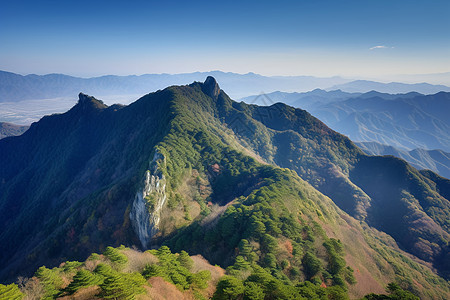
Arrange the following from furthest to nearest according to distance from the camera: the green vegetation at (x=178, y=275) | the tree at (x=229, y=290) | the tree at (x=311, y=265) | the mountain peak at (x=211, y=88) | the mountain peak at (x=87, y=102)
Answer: the mountain peak at (x=211, y=88), the mountain peak at (x=87, y=102), the tree at (x=311, y=265), the green vegetation at (x=178, y=275), the tree at (x=229, y=290)

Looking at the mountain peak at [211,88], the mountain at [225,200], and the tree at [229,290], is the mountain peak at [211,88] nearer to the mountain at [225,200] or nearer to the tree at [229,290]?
the mountain at [225,200]

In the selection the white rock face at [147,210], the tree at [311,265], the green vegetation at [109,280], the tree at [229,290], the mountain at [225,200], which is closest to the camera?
the green vegetation at [109,280]

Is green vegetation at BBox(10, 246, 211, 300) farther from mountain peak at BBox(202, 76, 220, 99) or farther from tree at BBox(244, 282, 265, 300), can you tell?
mountain peak at BBox(202, 76, 220, 99)

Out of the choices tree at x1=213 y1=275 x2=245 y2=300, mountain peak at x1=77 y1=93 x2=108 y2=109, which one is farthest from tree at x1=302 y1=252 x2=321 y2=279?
mountain peak at x1=77 y1=93 x2=108 y2=109

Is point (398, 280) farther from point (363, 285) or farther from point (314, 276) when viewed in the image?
point (314, 276)

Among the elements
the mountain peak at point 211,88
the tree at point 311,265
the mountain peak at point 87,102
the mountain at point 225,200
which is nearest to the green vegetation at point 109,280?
the mountain at point 225,200

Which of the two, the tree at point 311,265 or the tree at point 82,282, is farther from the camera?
the tree at point 311,265

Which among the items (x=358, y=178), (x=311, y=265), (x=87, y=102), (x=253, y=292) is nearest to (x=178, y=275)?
(x=253, y=292)
